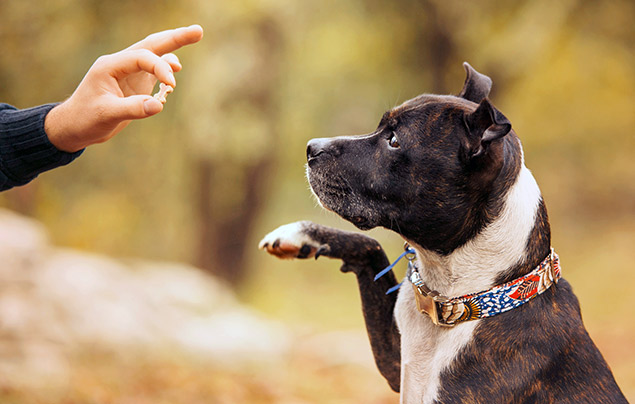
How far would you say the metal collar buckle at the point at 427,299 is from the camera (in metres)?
1.66

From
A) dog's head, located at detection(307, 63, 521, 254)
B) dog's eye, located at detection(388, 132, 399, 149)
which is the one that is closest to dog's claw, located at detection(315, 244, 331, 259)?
dog's head, located at detection(307, 63, 521, 254)

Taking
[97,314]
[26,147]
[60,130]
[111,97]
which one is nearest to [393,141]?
[111,97]

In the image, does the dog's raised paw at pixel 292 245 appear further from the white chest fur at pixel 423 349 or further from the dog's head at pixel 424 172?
the white chest fur at pixel 423 349

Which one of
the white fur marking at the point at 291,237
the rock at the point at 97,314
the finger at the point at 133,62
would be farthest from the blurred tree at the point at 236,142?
the finger at the point at 133,62

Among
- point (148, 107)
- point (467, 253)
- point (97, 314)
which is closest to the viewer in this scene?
point (148, 107)

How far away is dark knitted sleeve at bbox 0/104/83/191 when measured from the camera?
5.37ft

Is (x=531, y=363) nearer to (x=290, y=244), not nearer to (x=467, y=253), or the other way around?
(x=467, y=253)

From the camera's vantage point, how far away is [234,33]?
557cm

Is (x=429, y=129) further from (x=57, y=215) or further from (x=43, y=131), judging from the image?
(x=57, y=215)

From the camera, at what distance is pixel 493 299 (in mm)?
1614

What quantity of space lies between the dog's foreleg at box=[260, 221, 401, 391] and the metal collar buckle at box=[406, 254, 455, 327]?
19 cm

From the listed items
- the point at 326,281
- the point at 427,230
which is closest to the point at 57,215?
the point at 326,281

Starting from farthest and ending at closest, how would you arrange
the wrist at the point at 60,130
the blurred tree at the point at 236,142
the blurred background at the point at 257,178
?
the blurred tree at the point at 236,142 → the blurred background at the point at 257,178 → the wrist at the point at 60,130

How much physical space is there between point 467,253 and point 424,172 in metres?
0.26
